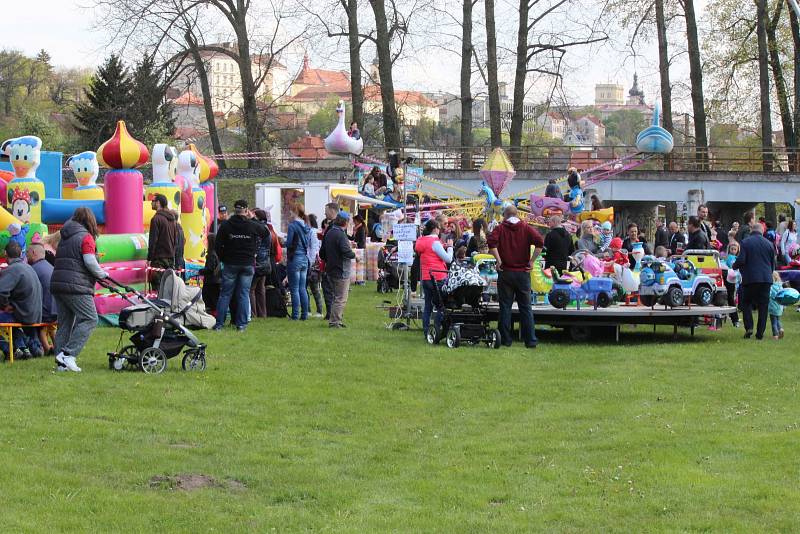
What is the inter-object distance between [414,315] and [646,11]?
25.3 metres

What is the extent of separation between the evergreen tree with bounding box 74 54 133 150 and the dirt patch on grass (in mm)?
42307

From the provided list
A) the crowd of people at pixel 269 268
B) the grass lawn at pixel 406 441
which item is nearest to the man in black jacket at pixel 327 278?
the crowd of people at pixel 269 268

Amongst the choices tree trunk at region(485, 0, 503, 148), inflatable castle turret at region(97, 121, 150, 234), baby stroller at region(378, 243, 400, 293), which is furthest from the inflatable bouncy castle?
tree trunk at region(485, 0, 503, 148)

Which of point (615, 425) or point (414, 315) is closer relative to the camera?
point (615, 425)

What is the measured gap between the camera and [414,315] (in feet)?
66.8

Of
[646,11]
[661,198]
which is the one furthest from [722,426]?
[646,11]

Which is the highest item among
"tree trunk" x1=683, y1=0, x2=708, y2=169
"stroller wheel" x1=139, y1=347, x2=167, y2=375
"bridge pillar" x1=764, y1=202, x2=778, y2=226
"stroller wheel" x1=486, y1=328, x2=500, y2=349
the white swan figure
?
"tree trunk" x1=683, y1=0, x2=708, y2=169

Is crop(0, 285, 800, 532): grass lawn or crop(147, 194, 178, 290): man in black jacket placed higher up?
crop(147, 194, 178, 290): man in black jacket

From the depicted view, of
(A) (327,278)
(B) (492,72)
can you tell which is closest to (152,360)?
(A) (327,278)

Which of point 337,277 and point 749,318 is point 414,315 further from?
point 749,318

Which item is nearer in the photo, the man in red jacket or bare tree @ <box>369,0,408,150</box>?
the man in red jacket

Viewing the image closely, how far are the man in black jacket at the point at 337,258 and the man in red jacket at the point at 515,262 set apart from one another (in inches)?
101

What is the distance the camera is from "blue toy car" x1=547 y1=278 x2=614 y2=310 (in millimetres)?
18375

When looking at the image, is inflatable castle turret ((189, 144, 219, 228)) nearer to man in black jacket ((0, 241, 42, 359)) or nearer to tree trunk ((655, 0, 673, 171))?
man in black jacket ((0, 241, 42, 359))
